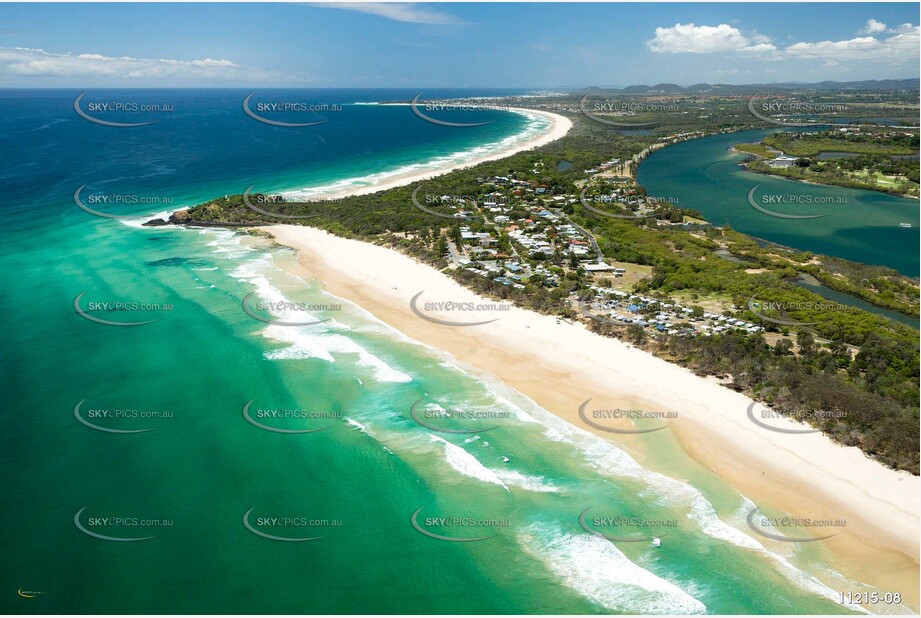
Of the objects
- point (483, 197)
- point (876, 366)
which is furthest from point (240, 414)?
point (483, 197)

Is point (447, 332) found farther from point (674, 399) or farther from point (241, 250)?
point (241, 250)

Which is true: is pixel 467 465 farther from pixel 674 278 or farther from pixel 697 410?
pixel 674 278

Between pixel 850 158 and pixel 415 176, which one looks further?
pixel 850 158

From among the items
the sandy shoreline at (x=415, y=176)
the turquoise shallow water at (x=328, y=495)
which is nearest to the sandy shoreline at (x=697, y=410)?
the turquoise shallow water at (x=328, y=495)

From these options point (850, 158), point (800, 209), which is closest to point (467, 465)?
point (800, 209)

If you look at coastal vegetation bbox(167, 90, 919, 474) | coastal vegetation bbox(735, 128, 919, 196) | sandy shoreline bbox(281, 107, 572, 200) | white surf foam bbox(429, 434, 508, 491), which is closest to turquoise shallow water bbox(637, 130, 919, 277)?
coastal vegetation bbox(735, 128, 919, 196)

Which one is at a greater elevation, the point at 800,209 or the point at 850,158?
the point at 850,158
